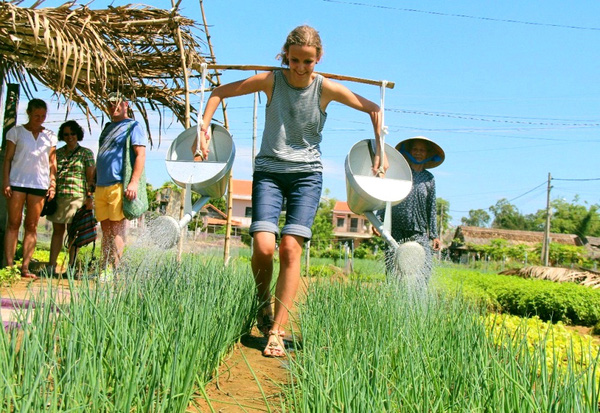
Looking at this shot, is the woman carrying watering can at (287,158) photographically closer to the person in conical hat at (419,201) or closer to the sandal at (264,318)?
the sandal at (264,318)

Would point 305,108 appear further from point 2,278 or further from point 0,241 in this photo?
point 0,241

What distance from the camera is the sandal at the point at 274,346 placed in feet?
9.44

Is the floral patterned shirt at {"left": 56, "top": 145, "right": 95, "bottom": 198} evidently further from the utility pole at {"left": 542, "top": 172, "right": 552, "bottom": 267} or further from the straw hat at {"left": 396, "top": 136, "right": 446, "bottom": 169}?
the utility pole at {"left": 542, "top": 172, "right": 552, "bottom": 267}

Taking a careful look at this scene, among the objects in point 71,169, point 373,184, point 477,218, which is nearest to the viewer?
point 373,184

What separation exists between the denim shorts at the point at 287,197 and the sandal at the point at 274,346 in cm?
50

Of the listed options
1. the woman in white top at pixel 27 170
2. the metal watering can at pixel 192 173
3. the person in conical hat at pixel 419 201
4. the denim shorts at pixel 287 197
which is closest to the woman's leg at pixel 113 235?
the woman in white top at pixel 27 170

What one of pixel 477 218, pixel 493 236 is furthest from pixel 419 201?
pixel 477 218

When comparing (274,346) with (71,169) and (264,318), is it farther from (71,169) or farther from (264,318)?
(71,169)

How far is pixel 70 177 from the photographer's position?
19.1 feet

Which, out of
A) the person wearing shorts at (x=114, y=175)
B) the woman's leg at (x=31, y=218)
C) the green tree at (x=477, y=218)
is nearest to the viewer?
the person wearing shorts at (x=114, y=175)

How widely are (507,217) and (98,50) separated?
96.5m

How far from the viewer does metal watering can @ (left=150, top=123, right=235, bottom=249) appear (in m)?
3.14

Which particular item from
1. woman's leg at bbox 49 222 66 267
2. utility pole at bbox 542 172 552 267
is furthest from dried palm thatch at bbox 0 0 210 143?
utility pole at bbox 542 172 552 267

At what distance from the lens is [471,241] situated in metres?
51.0
